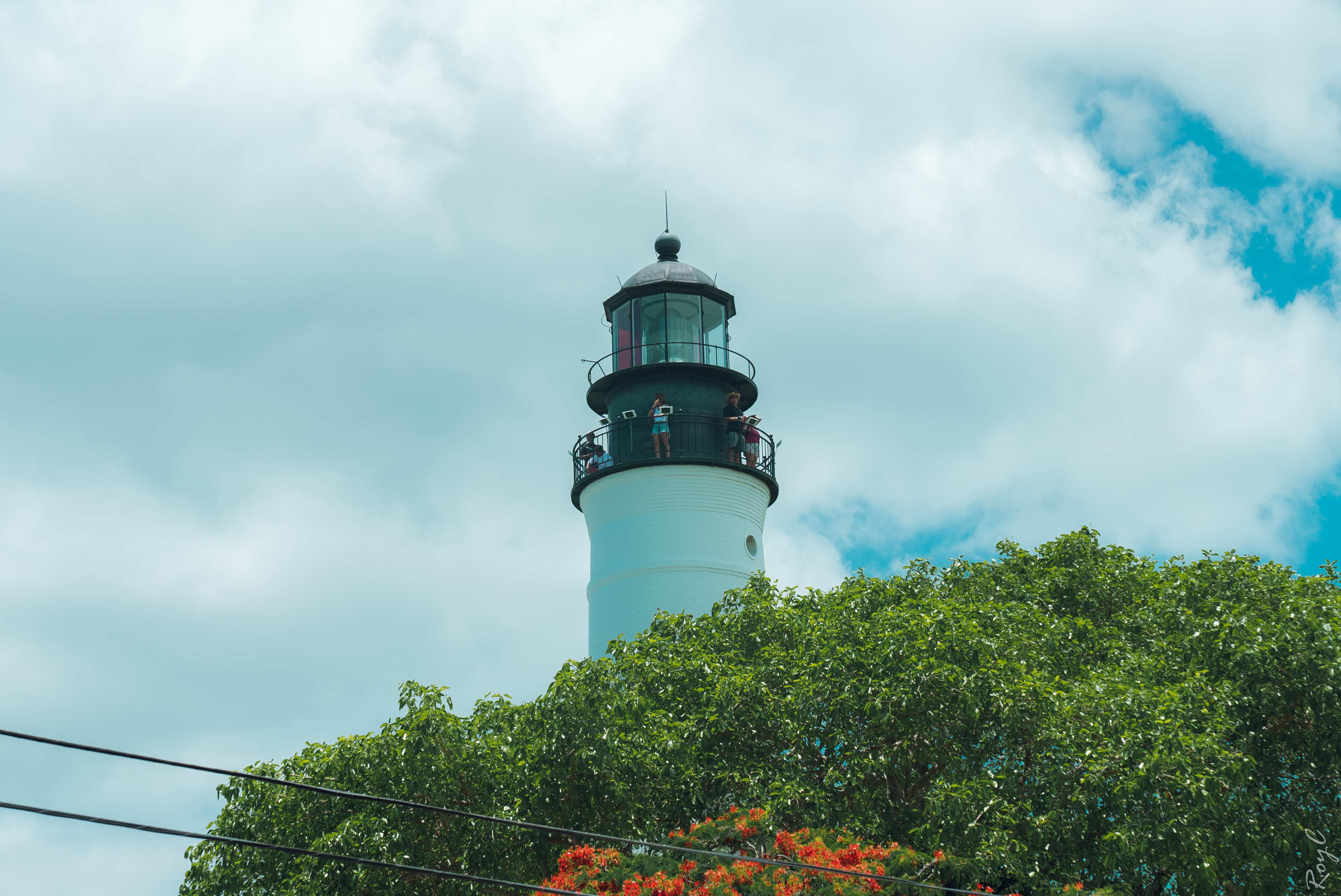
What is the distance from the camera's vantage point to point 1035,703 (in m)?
15.7

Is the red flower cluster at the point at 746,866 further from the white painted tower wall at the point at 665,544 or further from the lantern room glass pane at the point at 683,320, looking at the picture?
the lantern room glass pane at the point at 683,320

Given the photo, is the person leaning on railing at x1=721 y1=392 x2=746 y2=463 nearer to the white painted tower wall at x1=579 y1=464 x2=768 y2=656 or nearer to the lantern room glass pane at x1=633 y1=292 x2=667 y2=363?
the white painted tower wall at x1=579 y1=464 x2=768 y2=656

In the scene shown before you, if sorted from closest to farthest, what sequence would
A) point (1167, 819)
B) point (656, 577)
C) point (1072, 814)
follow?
point (1167, 819) → point (1072, 814) → point (656, 577)

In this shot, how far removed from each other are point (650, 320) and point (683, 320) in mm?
781

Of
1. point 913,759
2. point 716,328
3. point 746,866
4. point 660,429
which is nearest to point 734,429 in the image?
point 660,429

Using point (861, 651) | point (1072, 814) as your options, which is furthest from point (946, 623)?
point (1072, 814)

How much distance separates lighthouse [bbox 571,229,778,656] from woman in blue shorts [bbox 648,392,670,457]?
36 mm

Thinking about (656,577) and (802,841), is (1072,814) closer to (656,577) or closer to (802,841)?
(802,841)

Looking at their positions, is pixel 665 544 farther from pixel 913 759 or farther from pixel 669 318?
pixel 913 759

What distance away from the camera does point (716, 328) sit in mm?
29344

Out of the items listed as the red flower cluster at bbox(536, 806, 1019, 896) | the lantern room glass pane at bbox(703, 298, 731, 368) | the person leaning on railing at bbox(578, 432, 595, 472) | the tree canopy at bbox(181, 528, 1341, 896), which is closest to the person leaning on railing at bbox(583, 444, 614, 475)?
the person leaning on railing at bbox(578, 432, 595, 472)

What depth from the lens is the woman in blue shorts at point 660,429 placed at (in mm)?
26578

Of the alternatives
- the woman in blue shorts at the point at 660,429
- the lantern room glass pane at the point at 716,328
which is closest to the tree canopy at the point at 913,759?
the woman in blue shorts at the point at 660,429

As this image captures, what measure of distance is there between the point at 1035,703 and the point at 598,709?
561 cm
